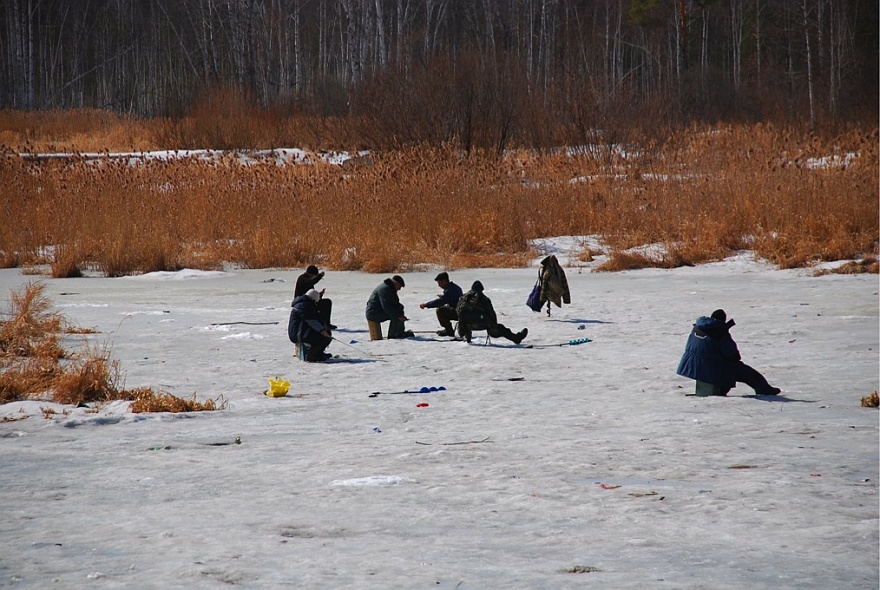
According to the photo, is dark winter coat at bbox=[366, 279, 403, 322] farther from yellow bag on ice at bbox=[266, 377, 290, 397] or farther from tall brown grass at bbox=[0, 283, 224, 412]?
yellow bag on ice at bbox=[266, 377, 290, 397]

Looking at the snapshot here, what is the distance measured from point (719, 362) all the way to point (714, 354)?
0.24ft

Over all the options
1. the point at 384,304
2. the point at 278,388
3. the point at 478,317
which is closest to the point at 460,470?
the point at 278,388

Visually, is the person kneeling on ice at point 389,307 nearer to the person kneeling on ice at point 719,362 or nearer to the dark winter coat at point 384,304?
the dark winter coat at point 384,304

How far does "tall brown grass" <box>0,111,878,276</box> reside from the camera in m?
18.5

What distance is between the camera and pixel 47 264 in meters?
19.7

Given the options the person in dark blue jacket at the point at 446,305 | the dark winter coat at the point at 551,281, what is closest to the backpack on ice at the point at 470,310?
the person in dark blue jacket at the point at 446,305

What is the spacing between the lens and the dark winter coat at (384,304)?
36.1 feet

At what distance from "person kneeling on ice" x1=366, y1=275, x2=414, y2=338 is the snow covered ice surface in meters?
0.34

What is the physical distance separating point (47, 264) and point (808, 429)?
1644cm

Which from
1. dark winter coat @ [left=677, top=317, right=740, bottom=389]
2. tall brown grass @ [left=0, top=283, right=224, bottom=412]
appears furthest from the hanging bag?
tall brown grass @ [left=0, top=283, right=224, bottom=412]

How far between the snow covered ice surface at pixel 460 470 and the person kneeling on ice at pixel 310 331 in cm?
20

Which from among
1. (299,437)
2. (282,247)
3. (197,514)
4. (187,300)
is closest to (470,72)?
(282,247)

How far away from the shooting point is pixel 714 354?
771 cm

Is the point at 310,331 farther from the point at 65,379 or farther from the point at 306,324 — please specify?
the point at 65,379
